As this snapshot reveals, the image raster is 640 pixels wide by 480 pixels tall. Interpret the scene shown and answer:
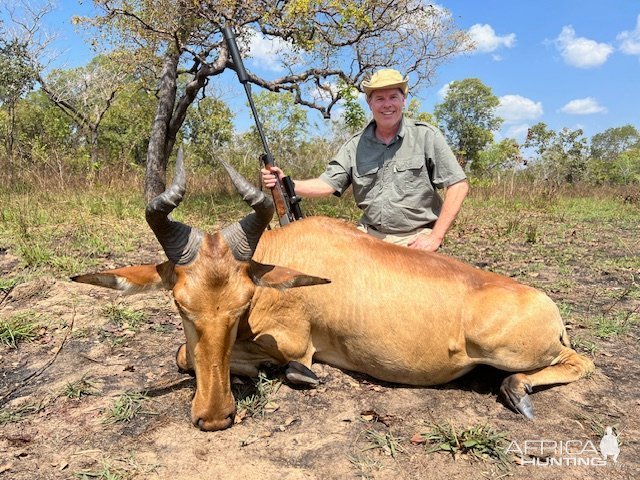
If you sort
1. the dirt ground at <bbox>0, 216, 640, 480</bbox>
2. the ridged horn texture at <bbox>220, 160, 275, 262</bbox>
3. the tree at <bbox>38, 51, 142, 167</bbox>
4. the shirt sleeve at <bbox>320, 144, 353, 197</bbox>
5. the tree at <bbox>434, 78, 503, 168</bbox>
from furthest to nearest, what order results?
the tree at <bbox>434, 78, 503, 168</bbox>
the tree at <bbox>38, 51, 142, 167</bbox>
the shirt sleeve at <bbox>320, 144, 353, 197</bbox>
the ridged horn texture at <bbox>220, 160, 275, 262</bbox>
the dirt ground at <bbox>0, 216, 640, 480</bbox>

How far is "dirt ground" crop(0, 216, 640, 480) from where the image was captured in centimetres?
324

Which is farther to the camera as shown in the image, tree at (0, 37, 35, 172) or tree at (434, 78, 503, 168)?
tree at (434, 78, 503, 168)

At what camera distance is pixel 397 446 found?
347 centimetres

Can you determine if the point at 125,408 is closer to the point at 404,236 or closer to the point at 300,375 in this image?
the point at 300,375

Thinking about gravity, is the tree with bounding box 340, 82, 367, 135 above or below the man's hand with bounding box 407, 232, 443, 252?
above

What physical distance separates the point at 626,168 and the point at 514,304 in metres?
35.5

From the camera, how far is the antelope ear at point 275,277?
3705mm

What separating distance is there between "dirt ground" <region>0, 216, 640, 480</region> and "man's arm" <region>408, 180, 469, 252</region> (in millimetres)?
1430

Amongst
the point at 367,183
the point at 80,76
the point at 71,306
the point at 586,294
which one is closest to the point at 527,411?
the point at 367,183

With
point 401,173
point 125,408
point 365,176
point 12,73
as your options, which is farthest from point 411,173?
point 12,73

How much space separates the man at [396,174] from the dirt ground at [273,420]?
6.26 ft

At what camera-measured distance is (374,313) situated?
418cm

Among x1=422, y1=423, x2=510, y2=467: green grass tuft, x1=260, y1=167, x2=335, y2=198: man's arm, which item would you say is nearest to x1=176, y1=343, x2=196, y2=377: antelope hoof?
x1=422, y1=423, x2=510, y2=467: green grass tuft

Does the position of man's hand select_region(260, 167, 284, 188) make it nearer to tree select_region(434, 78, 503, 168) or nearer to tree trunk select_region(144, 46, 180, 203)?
tree trunk select_region(144, 46, 180, 203)
